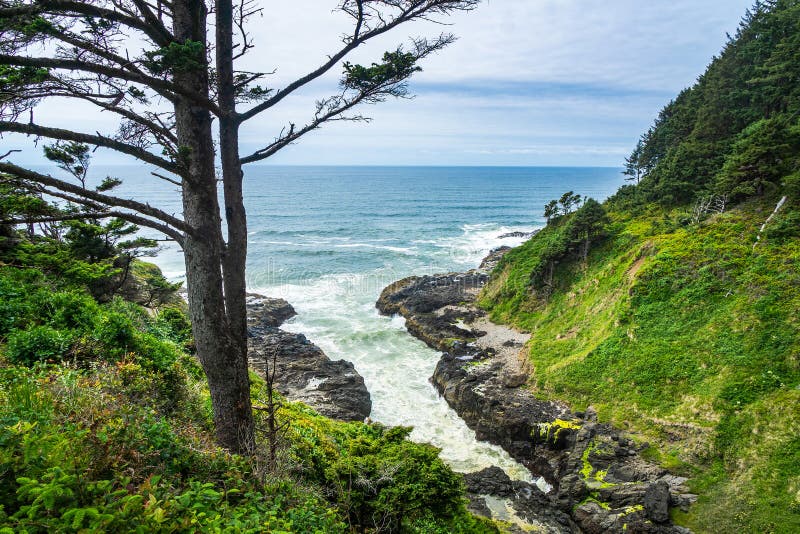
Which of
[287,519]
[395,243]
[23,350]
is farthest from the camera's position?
[395,243]

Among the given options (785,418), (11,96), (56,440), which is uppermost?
(11,96)

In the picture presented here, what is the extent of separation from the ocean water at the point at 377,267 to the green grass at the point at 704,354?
6716 mm

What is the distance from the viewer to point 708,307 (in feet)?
65.1

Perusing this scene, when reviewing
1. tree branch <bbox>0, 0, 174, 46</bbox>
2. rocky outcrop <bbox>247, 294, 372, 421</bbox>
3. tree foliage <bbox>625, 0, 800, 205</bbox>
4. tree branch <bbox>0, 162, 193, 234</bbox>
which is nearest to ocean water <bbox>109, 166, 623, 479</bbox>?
tree branch <bbox>0, 162, 193, 234</bbox>

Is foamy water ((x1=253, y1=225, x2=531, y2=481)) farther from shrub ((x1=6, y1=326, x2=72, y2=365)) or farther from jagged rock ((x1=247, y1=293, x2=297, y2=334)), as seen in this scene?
shrub ((x1=6, y1=326, x2=72, y2=365))

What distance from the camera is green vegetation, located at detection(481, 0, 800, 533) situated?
14.4m

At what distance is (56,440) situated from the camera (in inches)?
146

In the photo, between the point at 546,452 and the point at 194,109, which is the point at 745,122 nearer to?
the point at 546,452

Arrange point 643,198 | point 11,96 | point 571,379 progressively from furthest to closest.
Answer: point 643,198 → point 571,379 → point 11,96

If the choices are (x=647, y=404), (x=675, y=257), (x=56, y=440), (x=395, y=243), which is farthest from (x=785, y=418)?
(x=395, y=243)

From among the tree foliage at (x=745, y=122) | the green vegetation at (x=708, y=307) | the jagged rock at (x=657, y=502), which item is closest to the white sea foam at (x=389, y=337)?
the jagged rock at (x=657, y=502)

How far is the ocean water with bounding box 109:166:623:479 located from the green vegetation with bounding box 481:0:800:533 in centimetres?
694

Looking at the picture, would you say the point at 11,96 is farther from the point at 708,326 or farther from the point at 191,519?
the point at 708,326

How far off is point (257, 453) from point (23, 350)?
4.73m
